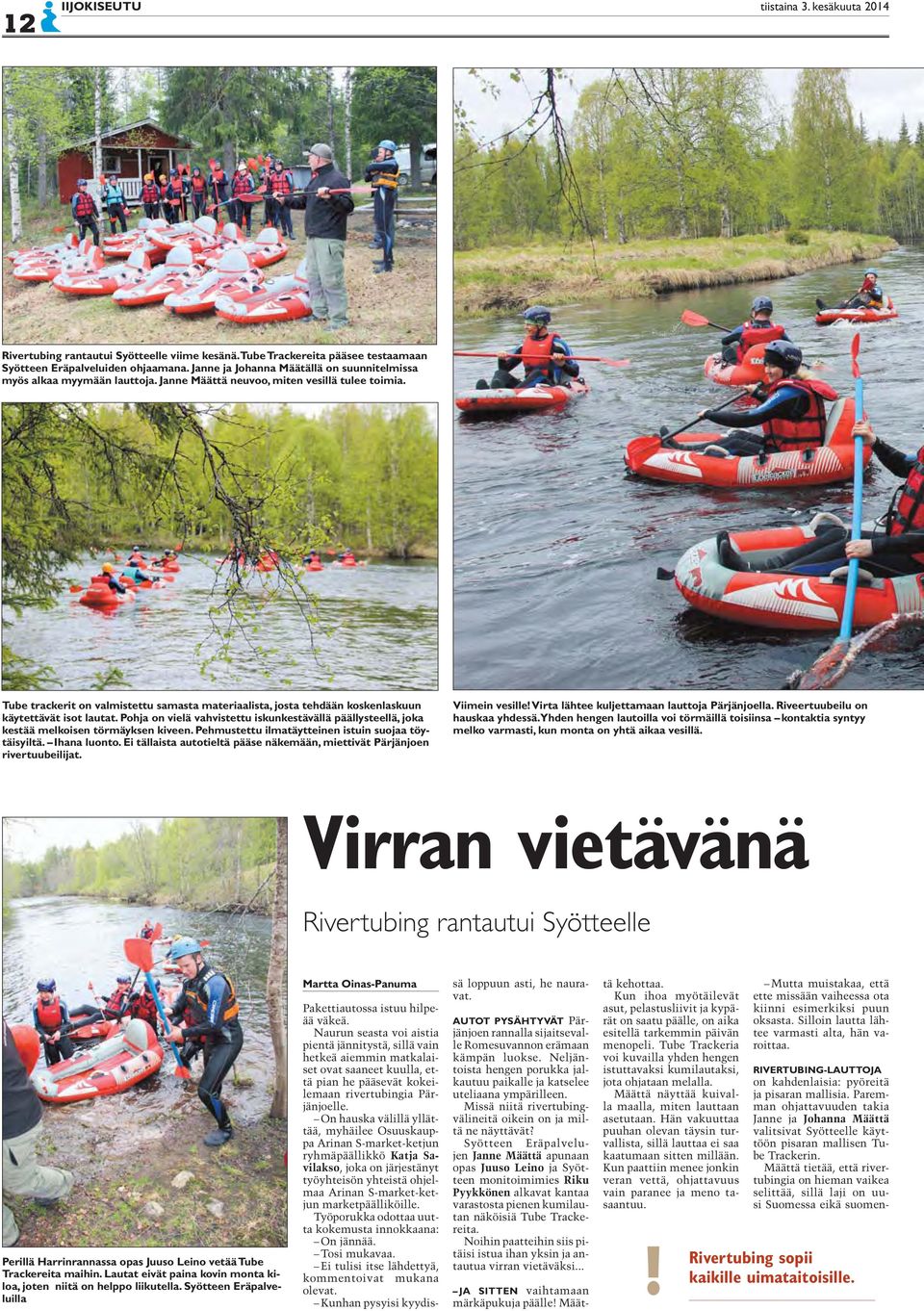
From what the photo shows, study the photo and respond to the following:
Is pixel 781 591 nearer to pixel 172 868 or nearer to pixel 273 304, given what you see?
pixel 273 304

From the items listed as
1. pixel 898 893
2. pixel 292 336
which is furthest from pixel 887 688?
pixel 292 336

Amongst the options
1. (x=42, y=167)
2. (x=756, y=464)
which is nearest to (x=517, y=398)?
(x=756, y=464)

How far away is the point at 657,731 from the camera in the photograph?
4.48 metres

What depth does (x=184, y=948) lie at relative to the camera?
495 cm

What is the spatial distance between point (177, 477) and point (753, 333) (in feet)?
17.4

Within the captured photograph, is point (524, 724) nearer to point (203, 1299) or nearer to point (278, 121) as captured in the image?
point (203, 1299)

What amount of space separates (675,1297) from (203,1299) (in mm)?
1816

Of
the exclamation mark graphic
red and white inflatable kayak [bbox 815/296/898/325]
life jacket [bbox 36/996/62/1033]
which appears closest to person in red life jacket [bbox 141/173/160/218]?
life jacket [bbox 36/996/62/1033]

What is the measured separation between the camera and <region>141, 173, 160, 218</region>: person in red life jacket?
5.59 meters

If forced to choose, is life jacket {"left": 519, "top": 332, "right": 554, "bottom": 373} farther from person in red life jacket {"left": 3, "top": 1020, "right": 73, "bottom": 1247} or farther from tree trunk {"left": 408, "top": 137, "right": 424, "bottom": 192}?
person in red life jacket {"left": 3, "top": 1020, "right": 73, "bottom": 1247}

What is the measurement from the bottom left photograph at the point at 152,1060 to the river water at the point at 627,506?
1541mm

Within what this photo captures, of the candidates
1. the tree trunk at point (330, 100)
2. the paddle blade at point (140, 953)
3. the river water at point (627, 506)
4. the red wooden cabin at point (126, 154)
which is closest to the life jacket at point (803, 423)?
the river water at point (627, 506)

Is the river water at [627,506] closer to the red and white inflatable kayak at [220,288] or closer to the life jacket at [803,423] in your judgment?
the life jacket at [803,423]
